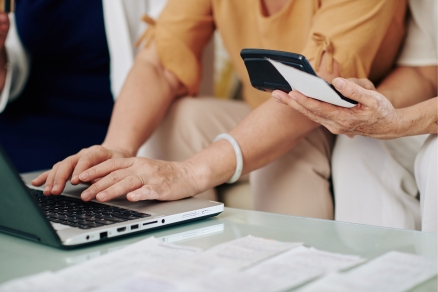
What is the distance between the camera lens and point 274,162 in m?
1.17

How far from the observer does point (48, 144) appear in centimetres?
149

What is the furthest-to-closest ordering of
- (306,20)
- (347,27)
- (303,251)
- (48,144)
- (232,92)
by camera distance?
(232,92)
(48,144)
(306,20)
(347,27)
(303,251)

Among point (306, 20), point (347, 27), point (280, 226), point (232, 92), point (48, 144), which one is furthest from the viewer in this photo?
point (232, 92)

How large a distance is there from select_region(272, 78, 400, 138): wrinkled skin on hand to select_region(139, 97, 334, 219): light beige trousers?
28cm

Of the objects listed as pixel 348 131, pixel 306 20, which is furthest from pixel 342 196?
pixel 306 20

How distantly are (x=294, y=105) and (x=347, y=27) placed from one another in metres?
0.25

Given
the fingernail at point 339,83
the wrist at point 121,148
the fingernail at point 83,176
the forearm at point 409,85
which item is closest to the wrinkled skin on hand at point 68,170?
the fingernail at point 83,176

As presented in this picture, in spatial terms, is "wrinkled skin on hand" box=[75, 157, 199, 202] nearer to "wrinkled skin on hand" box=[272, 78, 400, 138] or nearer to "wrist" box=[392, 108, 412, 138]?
"wrinkled skin on hand" box=[272, 78, 400, 138]

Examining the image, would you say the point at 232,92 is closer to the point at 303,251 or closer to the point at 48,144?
the point at 48,144

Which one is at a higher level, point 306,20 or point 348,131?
point 306,20

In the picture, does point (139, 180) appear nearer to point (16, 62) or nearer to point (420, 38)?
point (420, 38)

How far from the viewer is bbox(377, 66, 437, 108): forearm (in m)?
1.04

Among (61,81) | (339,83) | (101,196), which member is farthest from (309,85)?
(61,81)

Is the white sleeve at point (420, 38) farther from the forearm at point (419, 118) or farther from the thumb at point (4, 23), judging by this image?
the thumb at point (4, 23)
